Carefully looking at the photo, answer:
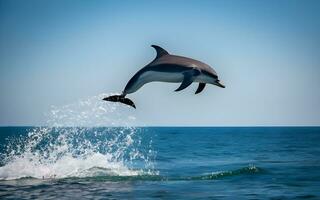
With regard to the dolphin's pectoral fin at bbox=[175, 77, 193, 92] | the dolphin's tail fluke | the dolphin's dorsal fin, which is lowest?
the dolphin's tail fluke

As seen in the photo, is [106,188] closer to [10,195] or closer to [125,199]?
[125,199]

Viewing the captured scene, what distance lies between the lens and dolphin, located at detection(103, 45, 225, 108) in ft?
27.9

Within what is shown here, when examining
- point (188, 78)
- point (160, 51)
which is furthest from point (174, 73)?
point (160, 51)

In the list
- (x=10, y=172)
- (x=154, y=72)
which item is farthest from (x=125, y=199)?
(x=10, y=172)

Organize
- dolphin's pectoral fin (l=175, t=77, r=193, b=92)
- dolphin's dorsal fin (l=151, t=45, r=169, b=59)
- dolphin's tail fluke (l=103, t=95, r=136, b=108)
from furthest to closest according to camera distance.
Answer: dolphin's tail fluke (l=103, t=95, r=136, b=108), dolphin's dorsal fin (l=151, t=45, r=169, b=59), dolphin's pectoral fin (l=175, t=77, r=193, b=92)

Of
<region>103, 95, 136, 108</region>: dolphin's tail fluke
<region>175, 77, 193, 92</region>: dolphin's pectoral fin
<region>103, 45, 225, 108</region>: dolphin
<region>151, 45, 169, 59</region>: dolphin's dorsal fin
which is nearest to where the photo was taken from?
<region>175, 77, 193, 92</region>: dolphin's pectoral fin

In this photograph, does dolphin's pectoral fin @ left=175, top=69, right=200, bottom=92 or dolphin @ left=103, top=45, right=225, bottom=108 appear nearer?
dolphin's pectoral fin @ left=175, top=69, right=200, bottom=92

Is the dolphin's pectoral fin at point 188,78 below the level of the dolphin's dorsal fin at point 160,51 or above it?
below

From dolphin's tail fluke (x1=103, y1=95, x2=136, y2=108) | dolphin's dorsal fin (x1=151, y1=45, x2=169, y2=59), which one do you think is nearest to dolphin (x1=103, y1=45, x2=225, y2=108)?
dolphin's dorsal fin (x1=151, y1=45, x2=169, y2=59)

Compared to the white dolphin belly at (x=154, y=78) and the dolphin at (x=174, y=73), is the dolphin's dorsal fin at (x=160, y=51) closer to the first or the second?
the dolphin at (x=174, y=73)

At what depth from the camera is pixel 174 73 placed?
28.1ft

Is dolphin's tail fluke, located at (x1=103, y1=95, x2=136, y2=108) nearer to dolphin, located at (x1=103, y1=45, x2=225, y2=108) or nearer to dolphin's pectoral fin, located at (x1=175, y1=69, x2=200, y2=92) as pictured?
dolphin, located at (x1=103, y1=45, x2=225, y2=108)

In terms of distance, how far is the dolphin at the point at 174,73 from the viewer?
27.9ft

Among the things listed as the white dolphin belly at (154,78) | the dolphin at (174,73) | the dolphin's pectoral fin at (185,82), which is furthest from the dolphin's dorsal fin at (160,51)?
the dolphin's pectoral fin at (185,82)
